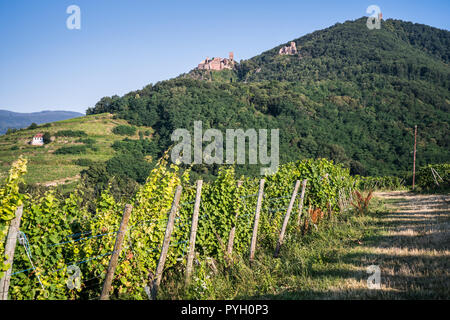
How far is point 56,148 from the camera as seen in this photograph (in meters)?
60.2

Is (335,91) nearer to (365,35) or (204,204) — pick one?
(365,35)

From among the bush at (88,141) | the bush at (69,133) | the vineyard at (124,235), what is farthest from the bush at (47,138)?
the vineyard at (124,235)

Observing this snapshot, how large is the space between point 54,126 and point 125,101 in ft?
91.0

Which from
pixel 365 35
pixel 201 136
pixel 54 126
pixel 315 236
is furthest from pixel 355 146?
pixel 365 35

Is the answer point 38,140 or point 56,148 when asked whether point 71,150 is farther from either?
point 38,140

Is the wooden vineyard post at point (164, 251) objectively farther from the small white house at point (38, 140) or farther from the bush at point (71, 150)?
the small white house at point (38, 140)

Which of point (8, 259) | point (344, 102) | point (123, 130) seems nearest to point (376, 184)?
point (8, 259)

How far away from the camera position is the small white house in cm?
5997

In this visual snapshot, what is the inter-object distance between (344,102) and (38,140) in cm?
7500

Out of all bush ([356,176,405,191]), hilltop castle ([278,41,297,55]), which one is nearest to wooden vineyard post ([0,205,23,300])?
bush ([356,176,405,191])

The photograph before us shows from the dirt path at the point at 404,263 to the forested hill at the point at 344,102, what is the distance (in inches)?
1558
